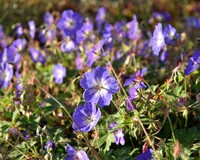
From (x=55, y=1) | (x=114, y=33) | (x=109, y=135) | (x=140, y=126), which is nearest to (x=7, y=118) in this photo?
(x=109, y=135)

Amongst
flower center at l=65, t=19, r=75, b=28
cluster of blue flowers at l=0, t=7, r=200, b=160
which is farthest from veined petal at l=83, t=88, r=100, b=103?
flower center at l=65, t=19, r=75, b=28

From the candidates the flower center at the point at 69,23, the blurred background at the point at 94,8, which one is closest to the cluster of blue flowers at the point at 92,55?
the flower center at the point at 69,23

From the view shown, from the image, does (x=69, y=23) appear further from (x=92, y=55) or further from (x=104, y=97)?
(x=104, y=97)

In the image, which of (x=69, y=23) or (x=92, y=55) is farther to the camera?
(x=69, y=23)

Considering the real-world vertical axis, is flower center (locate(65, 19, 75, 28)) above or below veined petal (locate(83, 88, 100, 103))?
below

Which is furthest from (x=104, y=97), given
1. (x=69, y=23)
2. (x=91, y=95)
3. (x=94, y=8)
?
(x=94, y=8)

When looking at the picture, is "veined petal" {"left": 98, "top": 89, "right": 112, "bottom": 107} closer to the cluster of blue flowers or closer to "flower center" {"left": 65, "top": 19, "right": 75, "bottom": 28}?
the cluster of blue flowers

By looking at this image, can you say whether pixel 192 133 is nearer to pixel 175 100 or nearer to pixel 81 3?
pixel 175 100

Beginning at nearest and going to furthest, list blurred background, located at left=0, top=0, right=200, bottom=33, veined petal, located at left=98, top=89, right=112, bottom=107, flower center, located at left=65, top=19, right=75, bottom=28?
veined petal, located at left=98, top=89, right=112, bottom=107
flower center, located at left=65, top=19, right=75, bottom=28
blurred background, located at left=0, top=0, right=200, bottom=33

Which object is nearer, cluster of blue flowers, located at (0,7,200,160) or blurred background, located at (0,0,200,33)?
cluster of blue flowers, located at (0,7,200,160)
